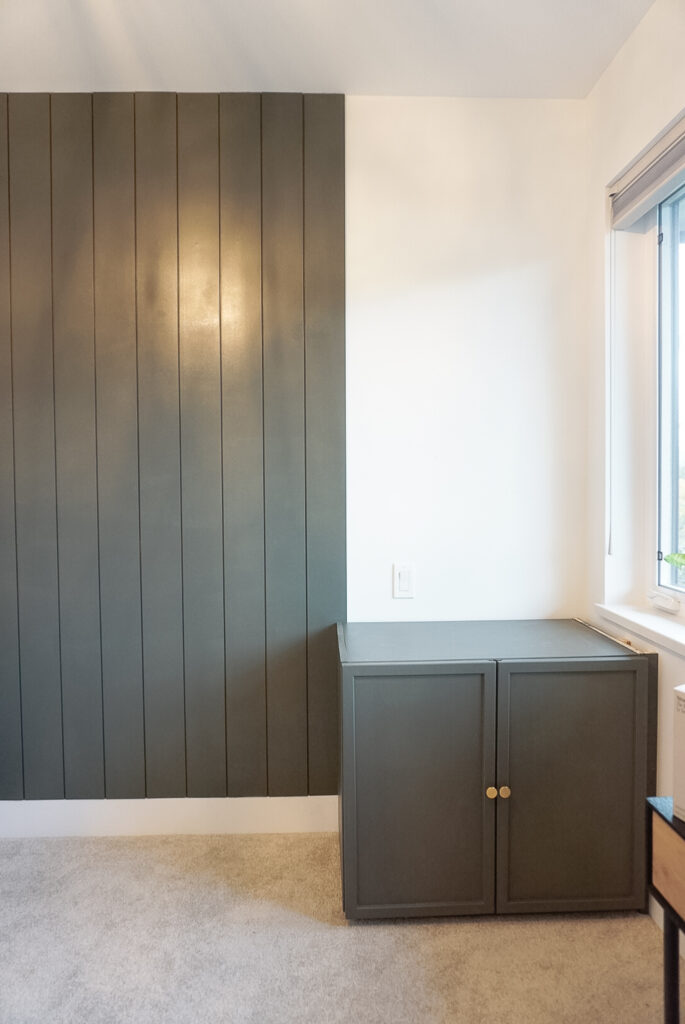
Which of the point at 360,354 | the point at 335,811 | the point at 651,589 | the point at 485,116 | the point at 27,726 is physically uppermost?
the point at 485,116

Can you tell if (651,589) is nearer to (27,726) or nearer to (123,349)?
(123,349)

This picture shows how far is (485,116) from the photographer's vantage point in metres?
2.22

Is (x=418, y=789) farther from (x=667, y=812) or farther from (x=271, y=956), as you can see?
(x=667, y=812)

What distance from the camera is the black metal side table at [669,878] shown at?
1133 mm

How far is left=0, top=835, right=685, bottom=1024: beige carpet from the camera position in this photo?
5.01 ft

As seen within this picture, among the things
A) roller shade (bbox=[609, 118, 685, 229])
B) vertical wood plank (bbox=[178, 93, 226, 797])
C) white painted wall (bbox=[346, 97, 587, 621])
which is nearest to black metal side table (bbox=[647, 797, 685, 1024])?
white painted wall (bbox=[346, 97, 587, 621])

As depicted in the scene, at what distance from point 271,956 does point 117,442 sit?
1587 mm

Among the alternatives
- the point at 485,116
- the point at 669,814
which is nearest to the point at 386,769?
the point at 669,814

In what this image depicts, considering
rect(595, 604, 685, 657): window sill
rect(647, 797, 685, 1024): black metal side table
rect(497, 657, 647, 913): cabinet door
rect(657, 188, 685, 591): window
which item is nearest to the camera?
rect(647, 797, 685, 1024): black metal side table

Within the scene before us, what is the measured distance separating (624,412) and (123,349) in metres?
1.65

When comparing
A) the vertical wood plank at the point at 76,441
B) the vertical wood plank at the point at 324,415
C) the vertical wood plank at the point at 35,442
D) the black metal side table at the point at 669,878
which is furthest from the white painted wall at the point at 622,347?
the vertical wood plank at the point at 35,442

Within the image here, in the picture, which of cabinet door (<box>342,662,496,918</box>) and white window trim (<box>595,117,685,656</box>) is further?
white window trim (<box>595,117,685,656</box>)

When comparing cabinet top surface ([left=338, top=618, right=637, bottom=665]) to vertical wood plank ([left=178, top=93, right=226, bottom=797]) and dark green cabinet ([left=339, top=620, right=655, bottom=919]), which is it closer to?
dark green cabinet ([left=339, top=620, right=655, bottom=919])

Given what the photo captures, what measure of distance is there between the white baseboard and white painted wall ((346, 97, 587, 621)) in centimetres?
75
